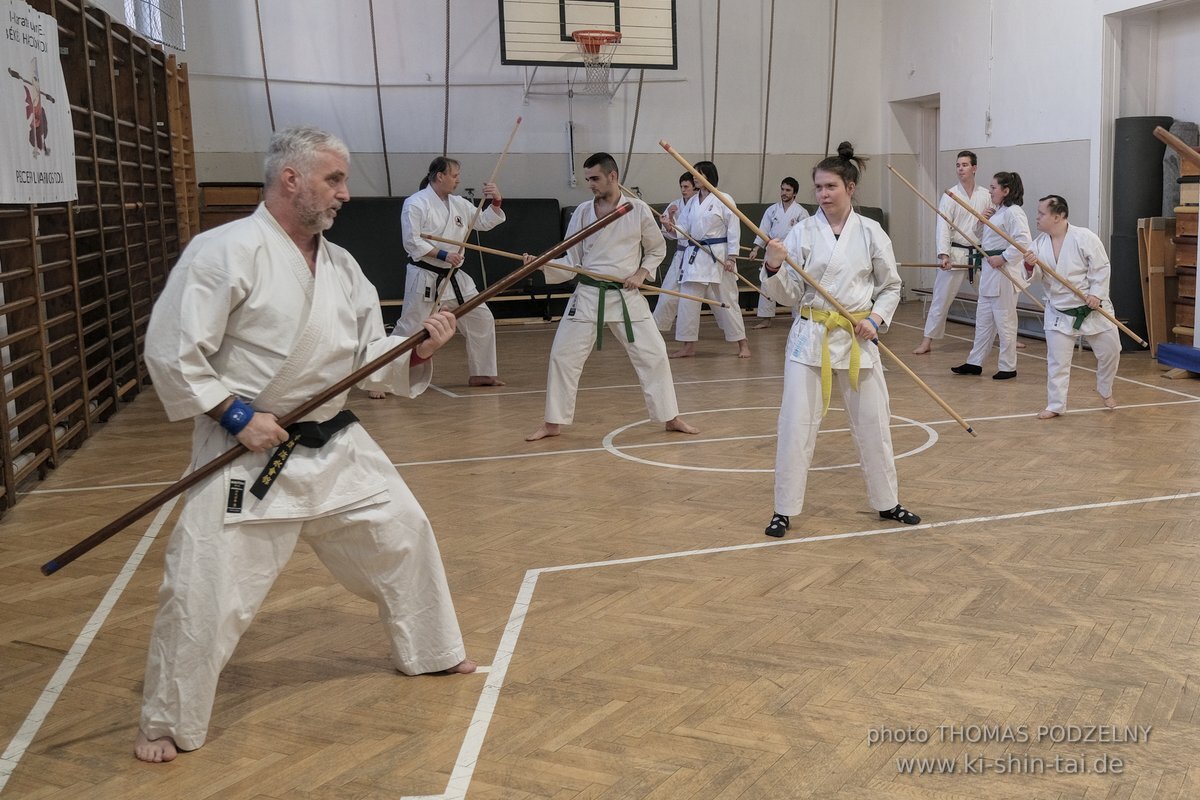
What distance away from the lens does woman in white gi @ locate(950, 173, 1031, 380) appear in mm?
8266

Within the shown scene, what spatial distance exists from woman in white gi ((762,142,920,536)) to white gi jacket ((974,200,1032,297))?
4095 millimetres

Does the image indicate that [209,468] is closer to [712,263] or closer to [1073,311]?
[1073,311]

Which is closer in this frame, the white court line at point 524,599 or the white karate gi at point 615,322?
the white court line at point 524,599

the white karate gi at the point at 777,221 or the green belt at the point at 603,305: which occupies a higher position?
the white karate gi at the point at 777,221

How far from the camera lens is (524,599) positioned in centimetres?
386

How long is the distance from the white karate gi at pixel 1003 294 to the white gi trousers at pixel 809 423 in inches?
163

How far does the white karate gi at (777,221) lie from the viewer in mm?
11062

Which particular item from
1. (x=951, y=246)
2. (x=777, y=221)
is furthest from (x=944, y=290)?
(x=777, y=221)

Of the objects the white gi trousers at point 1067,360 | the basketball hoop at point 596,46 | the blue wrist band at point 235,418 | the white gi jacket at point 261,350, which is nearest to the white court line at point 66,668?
the white gi jacket at point 261,350

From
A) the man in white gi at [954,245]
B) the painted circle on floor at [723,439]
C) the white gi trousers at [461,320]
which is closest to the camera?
the painted circle on floor at [723,439]

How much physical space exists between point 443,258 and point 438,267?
0.51 feet

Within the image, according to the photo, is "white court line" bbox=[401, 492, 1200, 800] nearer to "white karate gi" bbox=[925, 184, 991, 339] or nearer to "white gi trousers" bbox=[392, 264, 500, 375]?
"white gi trousers" bbox=[392, 264, 500, 375]

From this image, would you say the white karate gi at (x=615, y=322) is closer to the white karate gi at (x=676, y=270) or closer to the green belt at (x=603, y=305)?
the green belt at (x=603, y=305)

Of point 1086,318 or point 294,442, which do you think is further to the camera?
point 1086,318
